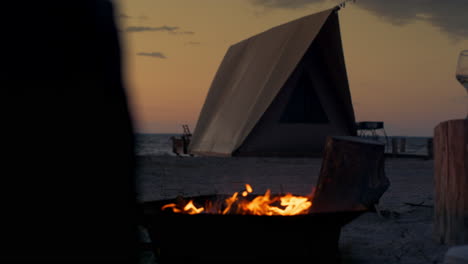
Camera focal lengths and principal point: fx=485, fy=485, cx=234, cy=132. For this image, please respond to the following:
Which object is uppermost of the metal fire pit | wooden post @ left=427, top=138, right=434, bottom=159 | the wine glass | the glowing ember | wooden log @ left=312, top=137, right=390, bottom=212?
wooden post @ left=427, top=138, right=434, bottom=159

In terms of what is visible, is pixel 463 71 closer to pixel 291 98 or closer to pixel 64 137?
pixel 64 137

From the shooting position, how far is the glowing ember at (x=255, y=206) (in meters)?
2.90

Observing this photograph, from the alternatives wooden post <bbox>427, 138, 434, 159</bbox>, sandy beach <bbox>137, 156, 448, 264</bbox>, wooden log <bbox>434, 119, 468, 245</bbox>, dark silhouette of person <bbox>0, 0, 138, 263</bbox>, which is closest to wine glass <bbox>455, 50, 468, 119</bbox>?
wooden log <bbox>434, 119, 468, 245</bbox>

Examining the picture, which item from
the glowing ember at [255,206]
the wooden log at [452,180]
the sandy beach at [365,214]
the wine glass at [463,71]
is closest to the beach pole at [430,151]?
the sandy beach at [365,214]

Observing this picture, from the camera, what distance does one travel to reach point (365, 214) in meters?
5.26

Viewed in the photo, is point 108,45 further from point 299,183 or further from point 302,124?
point 302,124

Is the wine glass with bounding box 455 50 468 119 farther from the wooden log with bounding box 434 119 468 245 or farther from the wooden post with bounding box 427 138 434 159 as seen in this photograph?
the wooden post with bounding box 427 138 434 159

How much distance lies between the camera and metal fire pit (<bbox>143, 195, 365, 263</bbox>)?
2604 mm

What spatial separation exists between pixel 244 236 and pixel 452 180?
77.9 inches

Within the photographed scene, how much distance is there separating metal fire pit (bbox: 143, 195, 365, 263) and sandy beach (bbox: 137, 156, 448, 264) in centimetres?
33

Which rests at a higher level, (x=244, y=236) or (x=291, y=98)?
(x=291, y=98)

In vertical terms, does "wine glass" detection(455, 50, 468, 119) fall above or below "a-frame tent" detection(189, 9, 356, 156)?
below

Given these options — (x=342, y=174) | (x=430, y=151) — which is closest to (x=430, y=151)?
(x=430, y=151)

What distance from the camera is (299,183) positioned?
8.18m
